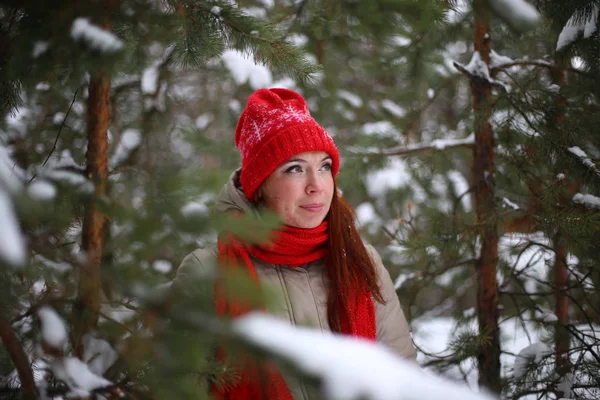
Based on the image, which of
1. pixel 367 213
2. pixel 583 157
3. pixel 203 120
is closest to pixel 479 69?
pixel 583 157

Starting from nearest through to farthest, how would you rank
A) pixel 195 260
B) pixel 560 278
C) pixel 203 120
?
pixel 195 260 < pixel 560 278 < pixel 203 120

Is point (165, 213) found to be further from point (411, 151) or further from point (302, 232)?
point (411, 151)

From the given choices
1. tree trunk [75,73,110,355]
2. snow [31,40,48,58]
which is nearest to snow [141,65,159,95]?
tree trunk [75,73,110,355]

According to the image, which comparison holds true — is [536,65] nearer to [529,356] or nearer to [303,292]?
[529,356]

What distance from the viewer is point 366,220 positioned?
6965 mm

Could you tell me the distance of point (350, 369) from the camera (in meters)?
0.80

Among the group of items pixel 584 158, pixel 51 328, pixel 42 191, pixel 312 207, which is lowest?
pixel 51 328

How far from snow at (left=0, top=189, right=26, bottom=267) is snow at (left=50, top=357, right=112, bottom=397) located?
47 cm

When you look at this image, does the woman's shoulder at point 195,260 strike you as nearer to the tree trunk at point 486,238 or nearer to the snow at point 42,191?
the snow at point 42,191

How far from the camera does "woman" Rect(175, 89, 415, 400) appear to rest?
7.99ft

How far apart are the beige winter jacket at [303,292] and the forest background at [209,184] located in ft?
1.32

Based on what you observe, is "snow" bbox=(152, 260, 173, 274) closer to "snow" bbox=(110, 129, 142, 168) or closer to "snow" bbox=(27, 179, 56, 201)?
"snow" bbox=(110, 129, 142, 168)

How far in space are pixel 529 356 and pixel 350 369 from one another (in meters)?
2.80

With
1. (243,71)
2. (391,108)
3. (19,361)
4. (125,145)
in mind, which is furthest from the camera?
(391,108)
